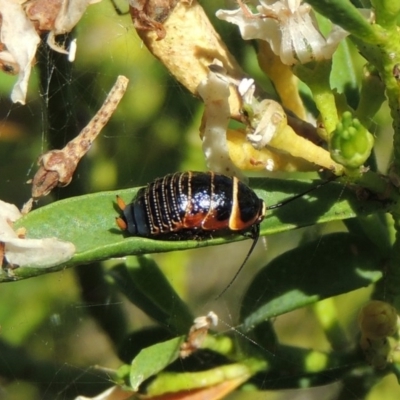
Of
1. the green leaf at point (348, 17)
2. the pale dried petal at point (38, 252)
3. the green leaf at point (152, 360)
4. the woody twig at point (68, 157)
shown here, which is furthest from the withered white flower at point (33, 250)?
the green leaf at point (348, 17)

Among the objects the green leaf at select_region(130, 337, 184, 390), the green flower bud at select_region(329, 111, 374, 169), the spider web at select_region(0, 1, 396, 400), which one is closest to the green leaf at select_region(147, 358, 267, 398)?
the green leaf at select_region(130, 337, 184, 390)

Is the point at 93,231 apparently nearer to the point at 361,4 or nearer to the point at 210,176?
the point at 210,176

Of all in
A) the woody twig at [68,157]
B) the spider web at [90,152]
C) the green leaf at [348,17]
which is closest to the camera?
the green leaf at [348,17]

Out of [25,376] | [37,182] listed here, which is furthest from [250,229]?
[25,376]

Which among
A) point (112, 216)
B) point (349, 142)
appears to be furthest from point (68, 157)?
point (349, 142)

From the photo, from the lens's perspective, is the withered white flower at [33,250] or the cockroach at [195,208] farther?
the cockroach at [195,208]

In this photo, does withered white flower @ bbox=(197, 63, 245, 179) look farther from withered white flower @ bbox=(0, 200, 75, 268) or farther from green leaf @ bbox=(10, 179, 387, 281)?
withered white flower @ bbox=(0, 200, 75, 268)

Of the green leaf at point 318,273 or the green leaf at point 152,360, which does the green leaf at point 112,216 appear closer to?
the green leaf at point 318,273
